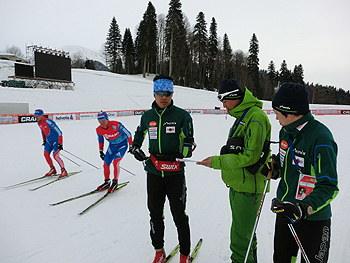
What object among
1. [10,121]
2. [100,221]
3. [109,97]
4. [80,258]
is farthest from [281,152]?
[109,97]

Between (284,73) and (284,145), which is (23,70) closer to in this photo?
(284,145)

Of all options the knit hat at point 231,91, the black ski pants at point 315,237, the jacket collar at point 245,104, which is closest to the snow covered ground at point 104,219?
the black ski pants at point 315,237

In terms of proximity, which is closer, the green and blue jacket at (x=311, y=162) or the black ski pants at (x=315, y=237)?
the green and blue jacket at (x=311, y=162)

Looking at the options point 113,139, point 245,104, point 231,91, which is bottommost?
point 113,139

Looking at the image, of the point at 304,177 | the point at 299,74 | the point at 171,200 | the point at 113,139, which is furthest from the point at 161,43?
the point at 304,177

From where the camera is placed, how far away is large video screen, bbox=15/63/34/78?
24916mm

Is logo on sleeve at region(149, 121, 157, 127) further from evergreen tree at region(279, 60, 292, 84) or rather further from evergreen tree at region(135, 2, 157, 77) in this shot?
evergreen tree at region(279, 60, 292, 84)

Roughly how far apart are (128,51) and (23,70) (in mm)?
32924

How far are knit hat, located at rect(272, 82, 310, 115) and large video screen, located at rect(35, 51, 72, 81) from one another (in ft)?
90.7

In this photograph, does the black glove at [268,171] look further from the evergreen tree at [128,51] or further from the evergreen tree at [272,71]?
the evergreen tree at [272,71]

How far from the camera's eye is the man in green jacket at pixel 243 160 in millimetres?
2039

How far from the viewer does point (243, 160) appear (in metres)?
2.00

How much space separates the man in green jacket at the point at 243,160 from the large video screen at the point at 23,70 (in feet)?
98.3

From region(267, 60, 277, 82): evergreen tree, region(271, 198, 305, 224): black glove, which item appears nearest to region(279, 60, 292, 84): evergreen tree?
region(267, 60, 277, 82): evergreen tree
